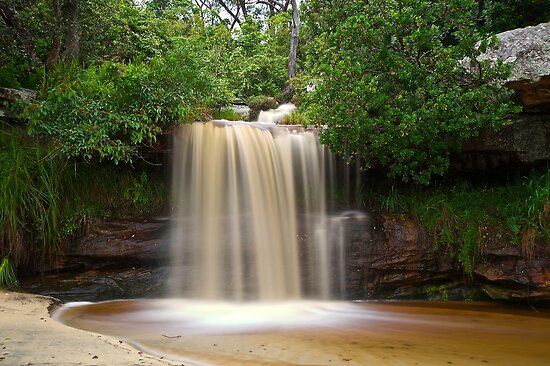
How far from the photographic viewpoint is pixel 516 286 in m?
7.36

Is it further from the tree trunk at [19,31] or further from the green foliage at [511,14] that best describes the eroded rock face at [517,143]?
the tree trunk at [19,31]

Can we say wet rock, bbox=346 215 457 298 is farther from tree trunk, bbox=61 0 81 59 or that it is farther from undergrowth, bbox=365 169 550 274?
tree trunk, bbox=61 0 81 59

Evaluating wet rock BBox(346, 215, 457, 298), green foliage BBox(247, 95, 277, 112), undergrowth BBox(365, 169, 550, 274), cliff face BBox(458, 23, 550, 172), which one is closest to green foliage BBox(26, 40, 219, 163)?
wet rock BBox(346, 215, 457, 298)

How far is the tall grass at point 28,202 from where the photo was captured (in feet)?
22.9

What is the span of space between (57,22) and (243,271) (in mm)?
6147

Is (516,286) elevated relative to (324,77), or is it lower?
lower

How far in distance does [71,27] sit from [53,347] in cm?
773

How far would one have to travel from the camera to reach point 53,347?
3615 mm

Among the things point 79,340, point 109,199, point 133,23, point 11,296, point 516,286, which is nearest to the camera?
point 79,340

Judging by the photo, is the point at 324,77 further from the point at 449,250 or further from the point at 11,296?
the point at 11,296

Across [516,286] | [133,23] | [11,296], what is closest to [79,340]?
[11,296]

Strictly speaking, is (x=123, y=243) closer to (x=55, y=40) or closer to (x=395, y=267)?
(x=55, y=40)

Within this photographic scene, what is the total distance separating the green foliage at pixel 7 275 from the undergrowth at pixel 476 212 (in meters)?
6.19

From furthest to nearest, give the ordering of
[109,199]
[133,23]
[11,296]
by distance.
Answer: [133,23] < [109,199] < [11,296]
